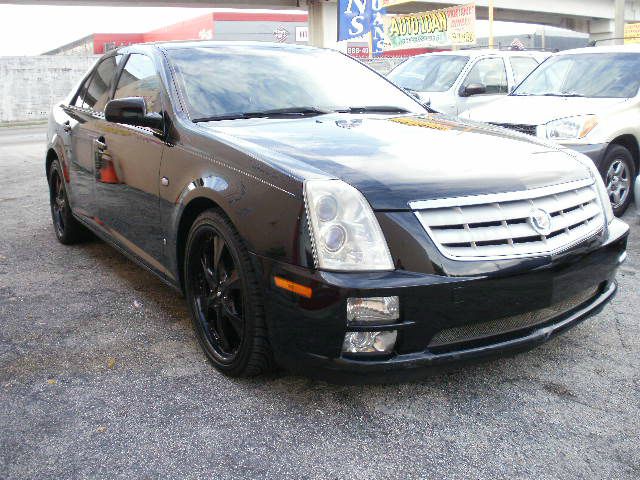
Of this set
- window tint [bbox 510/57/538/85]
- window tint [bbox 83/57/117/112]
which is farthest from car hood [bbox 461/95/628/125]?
window tint [bbox 83/57/117/112]

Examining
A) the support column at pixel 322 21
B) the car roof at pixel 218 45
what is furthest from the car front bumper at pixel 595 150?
the support column at pixel 322 21

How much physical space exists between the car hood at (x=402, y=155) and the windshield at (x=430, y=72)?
6.56 meters

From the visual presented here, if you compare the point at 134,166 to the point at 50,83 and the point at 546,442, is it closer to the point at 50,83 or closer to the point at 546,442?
the point at 546,442

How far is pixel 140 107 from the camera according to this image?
357 cm

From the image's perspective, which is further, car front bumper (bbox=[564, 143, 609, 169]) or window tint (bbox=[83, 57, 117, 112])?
car front bumper (bbox=[564, 143, 609, 169])

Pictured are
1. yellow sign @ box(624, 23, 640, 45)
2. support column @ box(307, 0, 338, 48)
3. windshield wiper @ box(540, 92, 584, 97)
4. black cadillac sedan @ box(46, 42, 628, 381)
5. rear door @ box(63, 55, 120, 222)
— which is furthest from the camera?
support column @ box(307, 0, 338, 48)

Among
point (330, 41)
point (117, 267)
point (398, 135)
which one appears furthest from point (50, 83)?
point (398, 135)

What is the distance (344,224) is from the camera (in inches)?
101

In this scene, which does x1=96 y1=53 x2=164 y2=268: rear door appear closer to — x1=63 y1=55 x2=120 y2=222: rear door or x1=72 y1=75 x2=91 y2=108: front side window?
x1=63 y1=55 x2=120 y2=222: rear door

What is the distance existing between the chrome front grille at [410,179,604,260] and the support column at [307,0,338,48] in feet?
120

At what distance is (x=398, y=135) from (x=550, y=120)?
11.9 ft

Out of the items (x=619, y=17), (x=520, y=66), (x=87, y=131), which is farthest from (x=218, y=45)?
(x=619, y=17)

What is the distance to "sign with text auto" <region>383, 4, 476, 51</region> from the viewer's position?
27.6m

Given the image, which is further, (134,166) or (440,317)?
(134,166)
